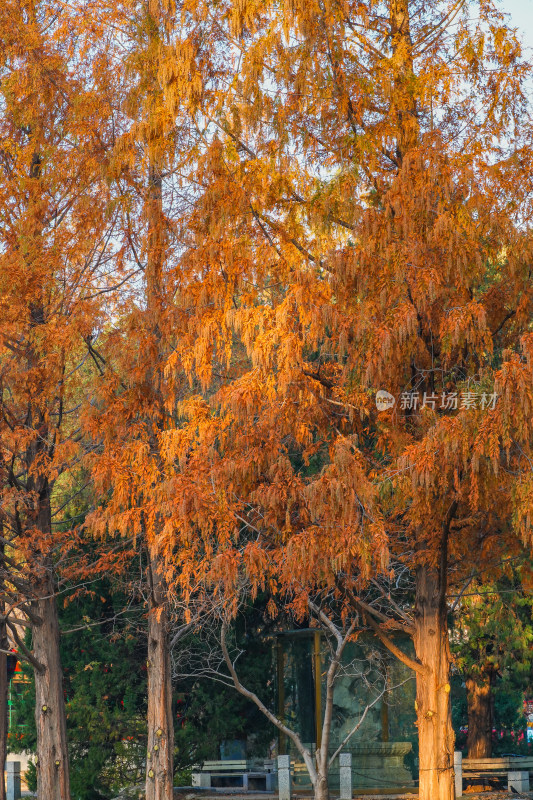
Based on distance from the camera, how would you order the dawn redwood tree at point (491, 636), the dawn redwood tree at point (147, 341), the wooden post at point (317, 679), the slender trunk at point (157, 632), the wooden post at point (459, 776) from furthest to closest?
1. the wooden post at point (317, 679)
2. the wooden post at point (459, 776)
3. the dawn redwood tree at point (491, 636)
4. the slender trunk at point (157, 632)
5. the dawn redwood tree at point (147, 341)

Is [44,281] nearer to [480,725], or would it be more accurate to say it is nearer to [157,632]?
[157,632]

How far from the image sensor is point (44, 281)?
1291cm

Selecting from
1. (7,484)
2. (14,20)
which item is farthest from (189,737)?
(14,20)

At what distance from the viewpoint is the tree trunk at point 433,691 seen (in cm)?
885

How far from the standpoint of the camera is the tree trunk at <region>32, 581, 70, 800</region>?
13008 millimetres

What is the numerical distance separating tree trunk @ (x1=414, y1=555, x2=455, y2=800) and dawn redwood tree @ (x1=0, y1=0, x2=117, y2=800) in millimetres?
5254

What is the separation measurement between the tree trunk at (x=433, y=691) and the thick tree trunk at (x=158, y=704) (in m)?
4.64

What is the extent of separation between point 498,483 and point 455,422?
81 cm

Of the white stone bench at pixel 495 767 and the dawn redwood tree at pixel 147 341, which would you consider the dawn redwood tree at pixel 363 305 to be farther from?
the white stone bench at pixel 495 767

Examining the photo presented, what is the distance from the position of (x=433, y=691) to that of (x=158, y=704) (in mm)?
5176

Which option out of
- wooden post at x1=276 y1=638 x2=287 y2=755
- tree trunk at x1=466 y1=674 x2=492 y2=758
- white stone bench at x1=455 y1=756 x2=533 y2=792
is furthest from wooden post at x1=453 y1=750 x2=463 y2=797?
wooden post at x1=276 y1=638 x2=287 y2=755

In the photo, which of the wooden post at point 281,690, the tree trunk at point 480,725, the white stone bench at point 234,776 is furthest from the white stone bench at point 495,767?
the white stone bench at point 234,776

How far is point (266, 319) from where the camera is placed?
9.00 metres

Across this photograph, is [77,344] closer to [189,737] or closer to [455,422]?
[455,422]
